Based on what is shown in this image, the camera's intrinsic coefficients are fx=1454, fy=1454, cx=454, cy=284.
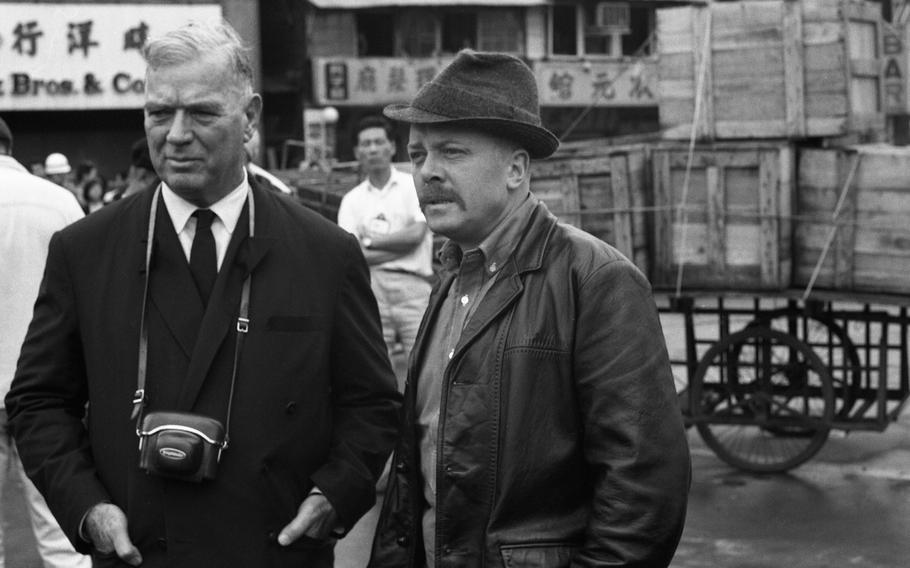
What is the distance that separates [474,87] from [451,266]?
1.41 feet

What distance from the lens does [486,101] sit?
3.08 meters

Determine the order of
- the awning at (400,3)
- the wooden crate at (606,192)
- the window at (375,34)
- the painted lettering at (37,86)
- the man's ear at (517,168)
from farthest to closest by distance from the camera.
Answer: the window at (375,34)
the awning at (400,3)
the painted lettering at (37,86)
the wooden crate at (606,192)
the man's ear at (517,168)

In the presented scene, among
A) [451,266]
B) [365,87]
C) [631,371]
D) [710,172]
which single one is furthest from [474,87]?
[365,87]

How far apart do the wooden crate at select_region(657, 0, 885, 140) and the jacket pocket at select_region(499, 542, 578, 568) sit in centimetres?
578

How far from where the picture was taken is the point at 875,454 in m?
9.47

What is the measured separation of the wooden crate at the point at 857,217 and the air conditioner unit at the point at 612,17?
1225 inches

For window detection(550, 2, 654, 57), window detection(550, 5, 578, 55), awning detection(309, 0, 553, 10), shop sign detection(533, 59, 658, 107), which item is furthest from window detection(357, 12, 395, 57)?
window detection(550, 5, 578, 55)

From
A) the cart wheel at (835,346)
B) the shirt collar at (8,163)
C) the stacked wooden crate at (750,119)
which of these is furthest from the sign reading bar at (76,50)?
the shirt collar at (8,163)

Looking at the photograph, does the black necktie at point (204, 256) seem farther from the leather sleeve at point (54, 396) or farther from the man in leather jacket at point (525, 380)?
the man in leather jacket at point (525, 380)

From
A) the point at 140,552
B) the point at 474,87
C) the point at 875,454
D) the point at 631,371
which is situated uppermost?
the point at 474,87

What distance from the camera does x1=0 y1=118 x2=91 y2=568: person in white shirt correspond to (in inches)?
220

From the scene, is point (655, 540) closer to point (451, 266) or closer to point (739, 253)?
point (451, 266)

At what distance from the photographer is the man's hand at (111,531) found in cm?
316

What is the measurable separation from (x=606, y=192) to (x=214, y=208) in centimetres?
554
